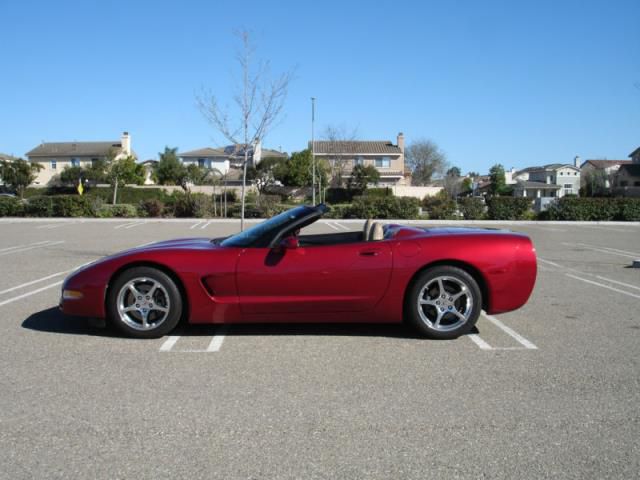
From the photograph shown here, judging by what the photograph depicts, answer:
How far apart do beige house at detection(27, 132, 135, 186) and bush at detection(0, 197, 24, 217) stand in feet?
149

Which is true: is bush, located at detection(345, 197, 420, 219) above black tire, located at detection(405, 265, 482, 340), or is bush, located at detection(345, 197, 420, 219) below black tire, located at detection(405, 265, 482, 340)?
above

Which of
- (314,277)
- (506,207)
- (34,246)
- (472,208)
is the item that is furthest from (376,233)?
(506,207)

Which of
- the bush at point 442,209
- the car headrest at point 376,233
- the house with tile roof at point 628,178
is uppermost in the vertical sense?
the house with tile roof at point 628,178

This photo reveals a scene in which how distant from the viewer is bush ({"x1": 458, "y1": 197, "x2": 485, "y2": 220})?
95.8ft

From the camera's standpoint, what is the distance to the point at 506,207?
95.9ft

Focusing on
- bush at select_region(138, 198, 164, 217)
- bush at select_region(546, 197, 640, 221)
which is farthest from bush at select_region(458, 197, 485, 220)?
bush at select_region(138, 198, 164, 217)

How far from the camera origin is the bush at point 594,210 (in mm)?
28891

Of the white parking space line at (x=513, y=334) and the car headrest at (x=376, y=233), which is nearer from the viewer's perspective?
the white parking space line at (x=513, y=334)

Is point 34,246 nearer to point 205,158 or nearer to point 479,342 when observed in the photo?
point 479,342

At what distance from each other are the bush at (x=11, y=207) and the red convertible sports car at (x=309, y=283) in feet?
88.9

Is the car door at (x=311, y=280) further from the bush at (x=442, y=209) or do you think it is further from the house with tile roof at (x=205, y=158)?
the house with tile roof at (x=205, y=158)

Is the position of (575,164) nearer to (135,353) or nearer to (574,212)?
(574,212)

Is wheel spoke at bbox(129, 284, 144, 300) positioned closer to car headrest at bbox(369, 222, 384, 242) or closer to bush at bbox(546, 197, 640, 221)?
car headrest at bbox(369, 222, 384, 242)

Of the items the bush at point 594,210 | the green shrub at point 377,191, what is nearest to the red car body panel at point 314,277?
the bush at point 594,210
